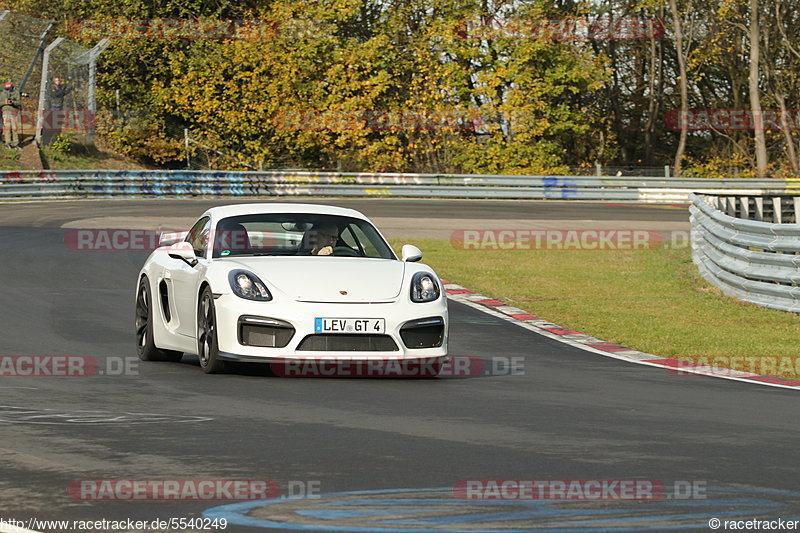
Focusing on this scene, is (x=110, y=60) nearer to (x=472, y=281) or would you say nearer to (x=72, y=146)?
(x=72, y=146)

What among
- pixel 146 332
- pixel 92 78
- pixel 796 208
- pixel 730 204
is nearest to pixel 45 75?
pixel 92 78

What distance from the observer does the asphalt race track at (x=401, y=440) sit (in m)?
5.12

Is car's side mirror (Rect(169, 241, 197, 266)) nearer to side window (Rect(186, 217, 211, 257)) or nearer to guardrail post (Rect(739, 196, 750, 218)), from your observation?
side window (Rect(186, 217, 211, 257))

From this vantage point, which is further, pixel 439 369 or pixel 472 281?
pixel 472 281

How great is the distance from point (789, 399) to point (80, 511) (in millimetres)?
5777

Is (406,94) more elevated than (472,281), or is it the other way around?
(406,94)

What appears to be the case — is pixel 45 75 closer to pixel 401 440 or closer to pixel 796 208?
pixel 796 208

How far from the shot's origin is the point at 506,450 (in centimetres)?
660

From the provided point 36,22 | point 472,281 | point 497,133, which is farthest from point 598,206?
point 472,281

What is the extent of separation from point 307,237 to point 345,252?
33 centimetres

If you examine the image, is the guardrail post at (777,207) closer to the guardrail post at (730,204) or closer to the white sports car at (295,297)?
the guardrail post at (730,204)

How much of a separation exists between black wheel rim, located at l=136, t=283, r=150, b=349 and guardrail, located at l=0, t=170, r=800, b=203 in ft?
90.6

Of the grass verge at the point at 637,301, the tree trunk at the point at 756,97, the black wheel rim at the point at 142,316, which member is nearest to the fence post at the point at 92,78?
the grass verge at the point at 637,301

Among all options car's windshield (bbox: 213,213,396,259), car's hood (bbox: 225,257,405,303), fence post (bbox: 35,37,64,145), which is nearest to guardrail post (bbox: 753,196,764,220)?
car's windshield (bbox: 213,213,396,259)
